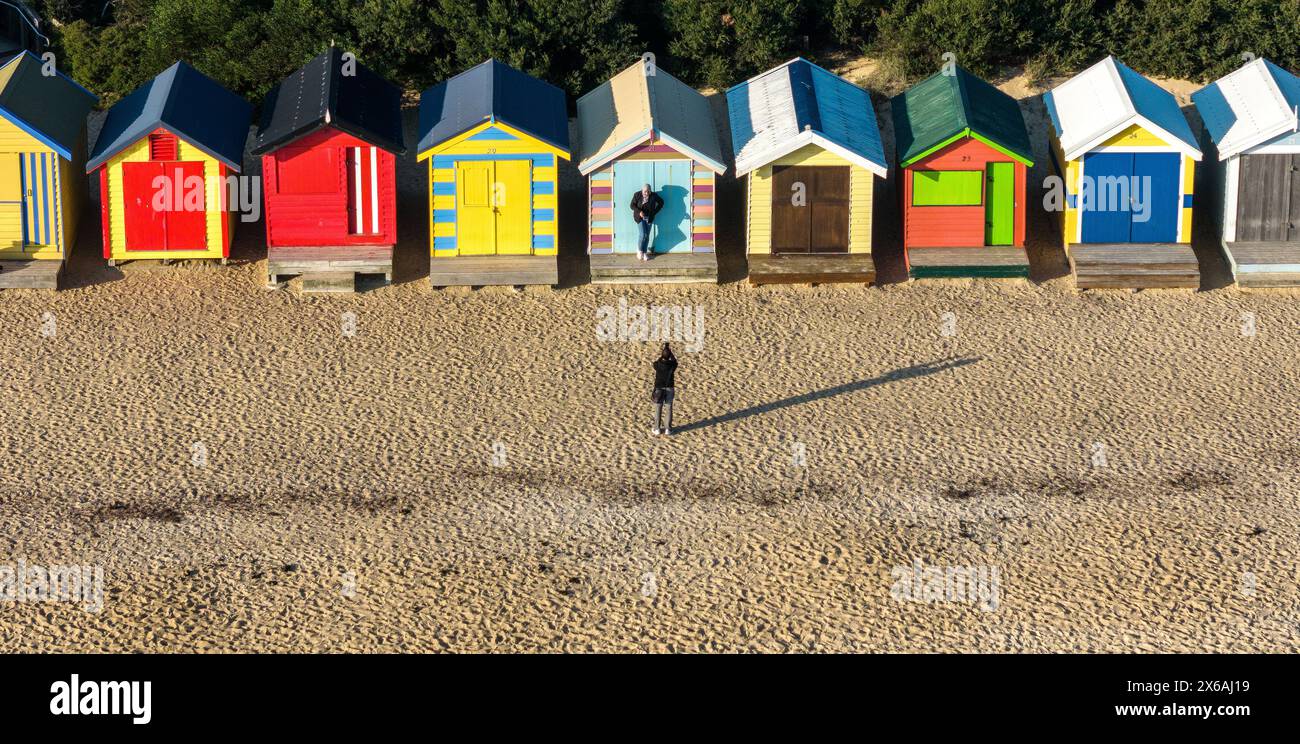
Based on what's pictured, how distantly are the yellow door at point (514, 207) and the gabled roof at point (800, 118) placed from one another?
3.14 metres

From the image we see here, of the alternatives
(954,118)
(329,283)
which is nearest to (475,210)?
(329,283)

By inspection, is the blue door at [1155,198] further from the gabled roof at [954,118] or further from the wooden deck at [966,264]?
the wooden deck at [966,264]

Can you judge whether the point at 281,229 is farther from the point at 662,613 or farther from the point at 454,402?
the point at 662,613

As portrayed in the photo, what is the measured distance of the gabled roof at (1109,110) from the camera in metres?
29.7

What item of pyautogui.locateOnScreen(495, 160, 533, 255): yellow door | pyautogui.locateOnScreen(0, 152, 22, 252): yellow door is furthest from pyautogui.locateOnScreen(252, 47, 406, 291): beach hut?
pyautogui.locateOnScreen(0, 152, 22, 252): yellow door

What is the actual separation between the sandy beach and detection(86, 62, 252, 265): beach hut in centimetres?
50

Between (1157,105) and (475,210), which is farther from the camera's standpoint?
(1157,105)

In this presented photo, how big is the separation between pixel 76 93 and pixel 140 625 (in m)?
12.8

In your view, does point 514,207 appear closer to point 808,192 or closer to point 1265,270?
point 808,192

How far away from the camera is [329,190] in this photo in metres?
29.7

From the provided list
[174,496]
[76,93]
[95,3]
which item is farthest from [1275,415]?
[95,3]

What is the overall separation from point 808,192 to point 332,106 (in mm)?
7116

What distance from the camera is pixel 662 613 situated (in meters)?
21.7

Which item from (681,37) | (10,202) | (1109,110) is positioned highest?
(681,37)
